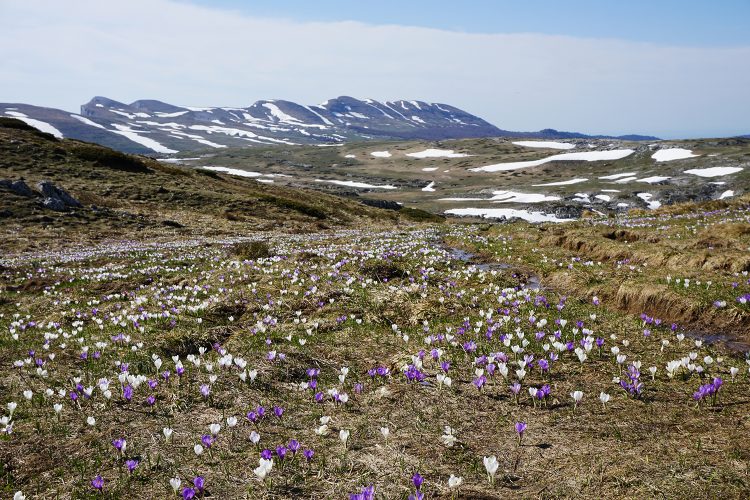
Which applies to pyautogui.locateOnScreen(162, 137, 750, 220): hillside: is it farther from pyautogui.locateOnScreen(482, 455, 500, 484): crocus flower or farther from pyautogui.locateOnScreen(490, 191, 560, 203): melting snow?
pyautogui.locateOnScreen(482, 455, 500, 484): crocus flower

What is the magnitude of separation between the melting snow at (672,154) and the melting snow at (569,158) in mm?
15022

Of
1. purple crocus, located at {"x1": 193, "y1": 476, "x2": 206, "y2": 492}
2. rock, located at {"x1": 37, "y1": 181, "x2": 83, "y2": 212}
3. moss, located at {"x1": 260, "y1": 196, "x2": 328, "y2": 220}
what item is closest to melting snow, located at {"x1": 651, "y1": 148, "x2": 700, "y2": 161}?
moss, located at {"x1": 260, "y1": 196, "x2": 328, "y2": 220}

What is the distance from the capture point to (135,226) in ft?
115

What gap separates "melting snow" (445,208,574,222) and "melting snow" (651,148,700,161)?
7035cm

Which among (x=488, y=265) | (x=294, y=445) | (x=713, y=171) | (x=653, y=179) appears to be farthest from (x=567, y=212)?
(x=294, y=445)

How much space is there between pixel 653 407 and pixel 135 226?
36766 millimetres

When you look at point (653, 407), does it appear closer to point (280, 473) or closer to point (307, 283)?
point (280, 473)

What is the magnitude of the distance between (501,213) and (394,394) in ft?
302

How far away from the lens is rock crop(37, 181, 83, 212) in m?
35.8

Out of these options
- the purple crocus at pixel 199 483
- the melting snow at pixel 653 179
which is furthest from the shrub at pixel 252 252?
the melting snow at pixel 653 179

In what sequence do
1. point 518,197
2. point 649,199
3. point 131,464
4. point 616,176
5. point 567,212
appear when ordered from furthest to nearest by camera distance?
1. point 616,176
2. point 518,197
3. point 649,199
4. point 567,212
5. point 131,464

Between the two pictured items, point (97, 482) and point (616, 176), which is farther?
point (616, 176)

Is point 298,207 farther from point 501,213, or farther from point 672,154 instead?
point 672,154

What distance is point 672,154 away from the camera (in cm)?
13850
